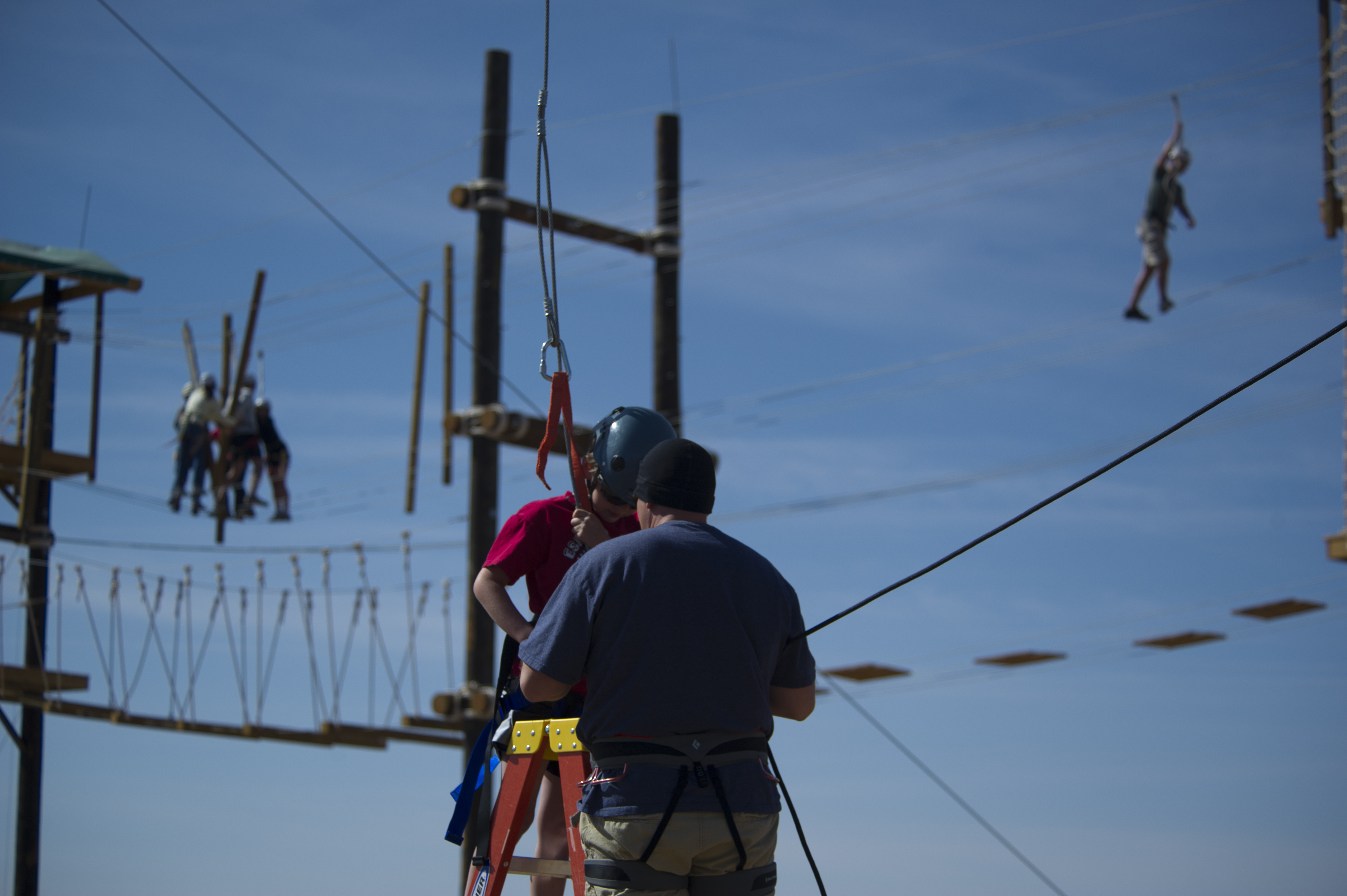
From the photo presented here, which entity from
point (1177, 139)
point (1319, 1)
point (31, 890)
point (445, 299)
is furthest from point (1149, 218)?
point (31, 890)

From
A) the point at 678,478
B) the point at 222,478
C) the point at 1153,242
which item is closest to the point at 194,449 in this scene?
the point at 222,478

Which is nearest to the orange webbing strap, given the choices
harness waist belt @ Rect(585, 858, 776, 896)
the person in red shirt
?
the person in red shirt

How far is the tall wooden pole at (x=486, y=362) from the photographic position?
13461 mm

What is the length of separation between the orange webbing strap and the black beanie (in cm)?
73

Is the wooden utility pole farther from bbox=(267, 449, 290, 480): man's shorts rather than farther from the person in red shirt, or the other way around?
bbox=(267, 449, 290, 480): man's shorts

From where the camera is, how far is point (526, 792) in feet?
12.2

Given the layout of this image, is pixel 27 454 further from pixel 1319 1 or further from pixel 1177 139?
pixel 1319 1

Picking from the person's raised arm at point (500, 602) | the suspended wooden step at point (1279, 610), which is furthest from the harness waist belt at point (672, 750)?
the suspended wooden step at point (1279, 610)

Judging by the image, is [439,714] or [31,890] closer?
[439,714]

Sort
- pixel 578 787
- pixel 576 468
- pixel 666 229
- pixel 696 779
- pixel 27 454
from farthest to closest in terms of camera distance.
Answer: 1. pixel 27 454
2. pixel 666 229
3. pixel 576 468
4. pixel 578 787
5. pixel 696 779

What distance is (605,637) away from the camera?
123 inches

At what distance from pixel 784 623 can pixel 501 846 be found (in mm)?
1118

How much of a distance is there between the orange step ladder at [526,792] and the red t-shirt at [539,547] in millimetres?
584

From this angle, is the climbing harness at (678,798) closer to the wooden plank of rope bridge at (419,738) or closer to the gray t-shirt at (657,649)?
the gray t-shirt at (657,649)
